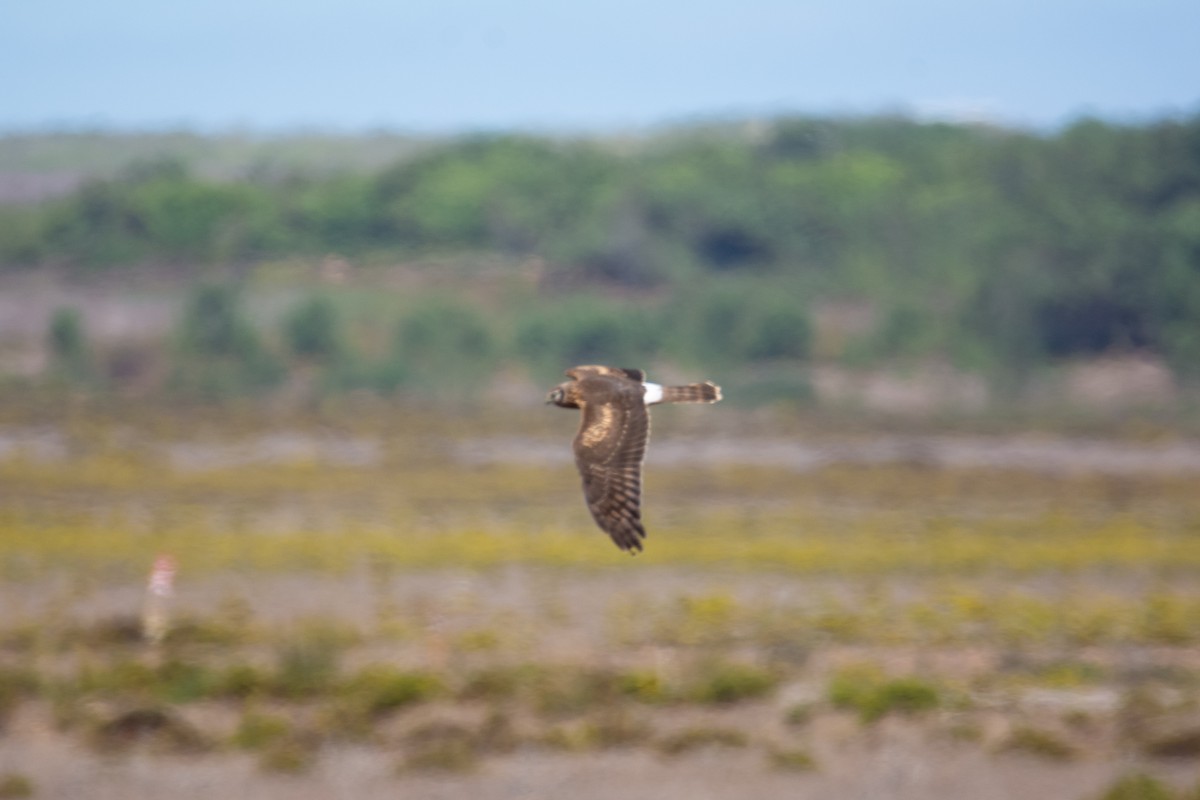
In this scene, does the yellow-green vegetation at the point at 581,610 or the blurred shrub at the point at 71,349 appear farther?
the blurred shrub at the point at 71,349

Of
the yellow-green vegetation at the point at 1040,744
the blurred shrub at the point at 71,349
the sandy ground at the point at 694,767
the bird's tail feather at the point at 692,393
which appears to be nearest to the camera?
the bird's tail feather at the point at 692,393

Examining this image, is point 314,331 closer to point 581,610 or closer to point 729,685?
point 581,610

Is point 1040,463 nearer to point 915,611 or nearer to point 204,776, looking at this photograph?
point 915,611

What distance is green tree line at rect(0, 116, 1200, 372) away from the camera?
4919cm

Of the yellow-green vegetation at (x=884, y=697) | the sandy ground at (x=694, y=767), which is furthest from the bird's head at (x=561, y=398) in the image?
the yellow-green vegetation at (x=884, y=697)

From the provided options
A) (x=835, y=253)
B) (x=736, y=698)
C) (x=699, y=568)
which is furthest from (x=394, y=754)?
(x=835, y=253)

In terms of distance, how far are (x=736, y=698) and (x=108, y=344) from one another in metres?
32.8

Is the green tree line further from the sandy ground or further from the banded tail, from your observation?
the banded tail

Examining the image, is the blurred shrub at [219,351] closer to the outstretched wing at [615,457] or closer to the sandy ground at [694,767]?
the sandy ground at [694,767]

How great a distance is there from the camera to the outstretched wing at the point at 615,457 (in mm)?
11758

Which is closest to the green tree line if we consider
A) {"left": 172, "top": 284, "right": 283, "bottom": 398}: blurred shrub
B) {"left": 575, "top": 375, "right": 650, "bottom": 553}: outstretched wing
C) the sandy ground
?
{"left": 172, "top": 284, "right": 283, "bottom": 398}: blurred shrub

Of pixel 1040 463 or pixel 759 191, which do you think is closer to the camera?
pixel 1040 463

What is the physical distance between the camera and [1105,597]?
1070 inches

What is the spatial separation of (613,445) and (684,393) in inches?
49.7
